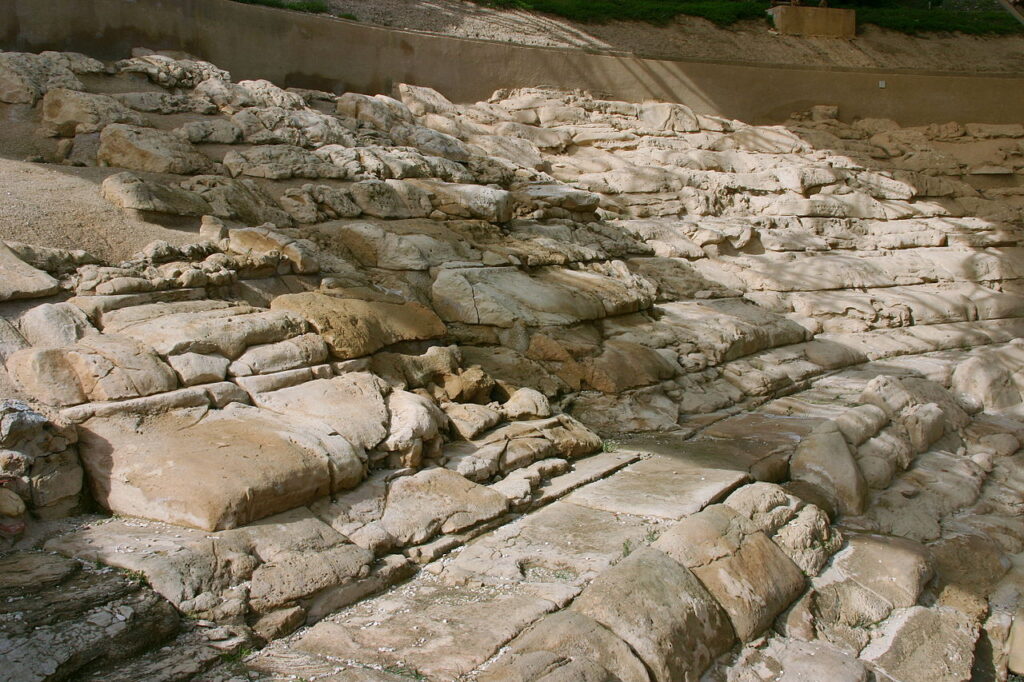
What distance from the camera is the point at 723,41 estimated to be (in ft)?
53.9

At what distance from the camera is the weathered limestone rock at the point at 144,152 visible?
26.2ft

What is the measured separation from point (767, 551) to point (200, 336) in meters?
3.63

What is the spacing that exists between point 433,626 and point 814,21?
16007 mm

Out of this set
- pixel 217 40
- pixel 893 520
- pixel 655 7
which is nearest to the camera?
pixel 893 520

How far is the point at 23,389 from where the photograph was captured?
4.71m

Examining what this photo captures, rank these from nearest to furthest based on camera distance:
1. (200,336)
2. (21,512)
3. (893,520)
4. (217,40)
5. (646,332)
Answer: (21,512)
(200,336)
(893,520)
(646,332)
(217,40)

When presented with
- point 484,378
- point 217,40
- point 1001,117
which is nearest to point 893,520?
point 484,378

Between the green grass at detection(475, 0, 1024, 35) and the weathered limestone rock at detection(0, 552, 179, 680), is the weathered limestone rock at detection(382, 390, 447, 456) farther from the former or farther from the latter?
the green grass at detection(475, 0, 1024, 35)

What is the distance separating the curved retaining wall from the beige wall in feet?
6.54

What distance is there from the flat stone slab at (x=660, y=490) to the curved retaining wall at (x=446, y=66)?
8.23 metres

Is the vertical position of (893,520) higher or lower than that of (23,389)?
lower

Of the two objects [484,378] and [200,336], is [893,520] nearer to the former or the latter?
[484,378]

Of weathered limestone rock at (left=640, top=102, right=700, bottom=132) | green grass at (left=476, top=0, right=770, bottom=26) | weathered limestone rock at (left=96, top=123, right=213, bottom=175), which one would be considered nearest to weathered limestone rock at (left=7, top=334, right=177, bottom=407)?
weathered limestone rock at (left=96, top=123, right=213, bottom=175)

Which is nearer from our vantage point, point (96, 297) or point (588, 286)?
point (96, 297)
